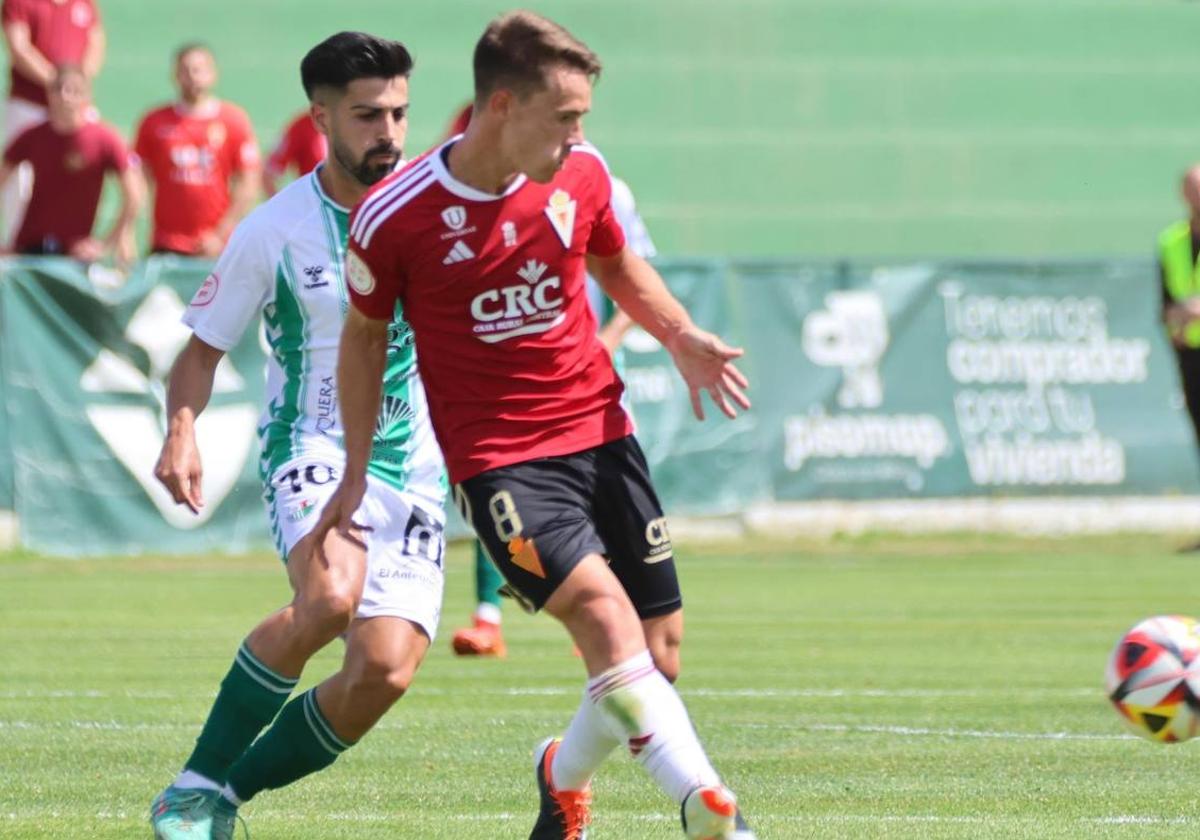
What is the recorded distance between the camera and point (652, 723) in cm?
532

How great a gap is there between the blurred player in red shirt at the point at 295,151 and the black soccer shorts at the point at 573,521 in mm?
12846

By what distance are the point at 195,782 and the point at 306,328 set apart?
137 cm

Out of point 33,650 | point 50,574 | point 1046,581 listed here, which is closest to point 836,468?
point 1046,581

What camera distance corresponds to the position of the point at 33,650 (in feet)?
37.6

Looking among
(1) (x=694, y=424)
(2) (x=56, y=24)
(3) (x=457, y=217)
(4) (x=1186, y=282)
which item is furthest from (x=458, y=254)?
(2) (x=56, y=24)

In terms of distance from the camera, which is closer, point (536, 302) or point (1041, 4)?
point (536, 302)

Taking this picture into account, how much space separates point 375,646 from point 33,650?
227 inches

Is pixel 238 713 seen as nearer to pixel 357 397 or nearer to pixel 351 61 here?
pixel 357 397

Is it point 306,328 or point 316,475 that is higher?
point 306,328

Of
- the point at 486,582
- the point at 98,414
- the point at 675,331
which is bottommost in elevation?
the point at 98,414

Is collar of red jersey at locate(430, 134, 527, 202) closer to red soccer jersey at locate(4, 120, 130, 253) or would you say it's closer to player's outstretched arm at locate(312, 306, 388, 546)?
player's outstretched arm at locate(312, 306, 388, 546)

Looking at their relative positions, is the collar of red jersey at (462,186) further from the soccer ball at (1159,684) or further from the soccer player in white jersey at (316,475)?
the soccer ball at (1159,684)

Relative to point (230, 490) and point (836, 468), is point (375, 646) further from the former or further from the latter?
point (836, 468)

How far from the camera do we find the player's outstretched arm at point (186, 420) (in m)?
6.43
